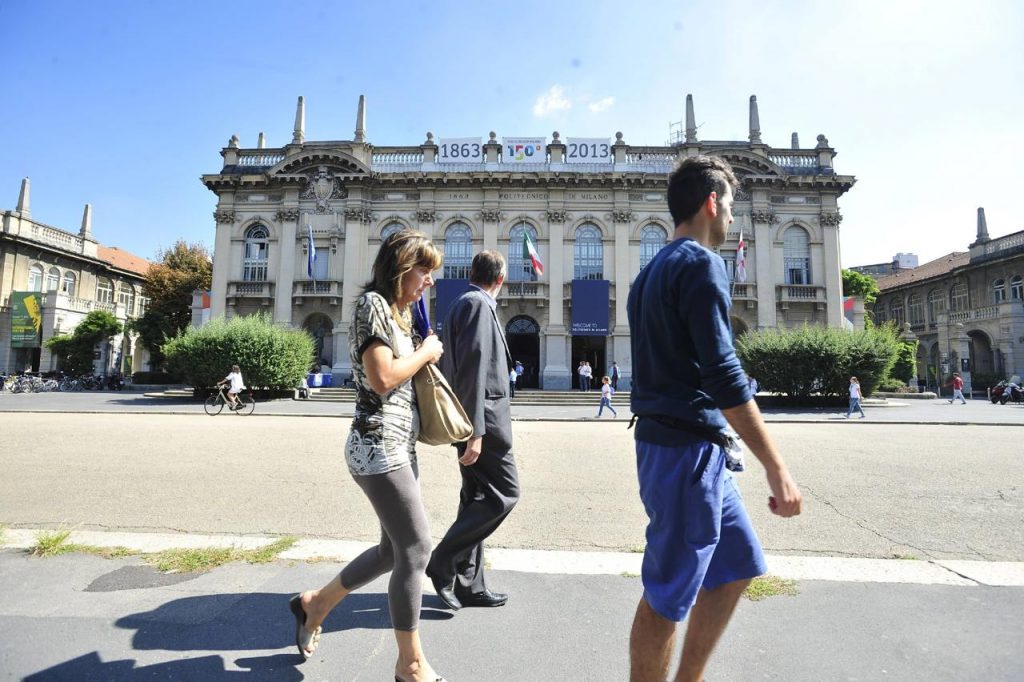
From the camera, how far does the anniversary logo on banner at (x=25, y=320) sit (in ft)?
110

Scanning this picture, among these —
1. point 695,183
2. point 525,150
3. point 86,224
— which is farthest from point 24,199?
point 695,183

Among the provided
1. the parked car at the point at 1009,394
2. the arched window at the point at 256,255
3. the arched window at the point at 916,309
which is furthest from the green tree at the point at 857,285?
the arched window at the point at 256,255

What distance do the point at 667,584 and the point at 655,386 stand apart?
0.66 meters

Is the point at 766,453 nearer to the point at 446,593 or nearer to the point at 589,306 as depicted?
the point at 446,593

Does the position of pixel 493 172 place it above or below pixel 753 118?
below

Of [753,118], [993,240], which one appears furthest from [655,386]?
[993,240]

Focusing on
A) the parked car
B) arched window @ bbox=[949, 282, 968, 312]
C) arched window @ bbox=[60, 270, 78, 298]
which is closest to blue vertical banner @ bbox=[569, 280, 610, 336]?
the parked car

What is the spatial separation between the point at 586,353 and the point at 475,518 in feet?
87.4

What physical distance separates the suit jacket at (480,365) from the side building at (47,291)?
4215 centimetres

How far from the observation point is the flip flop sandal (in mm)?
2289

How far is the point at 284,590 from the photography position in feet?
9.72

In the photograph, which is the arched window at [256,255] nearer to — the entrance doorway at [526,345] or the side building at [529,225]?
the side building at [529,225]

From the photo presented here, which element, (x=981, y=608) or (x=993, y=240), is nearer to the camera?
(x=981, y=608)

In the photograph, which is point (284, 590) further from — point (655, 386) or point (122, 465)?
point (122, 465)
